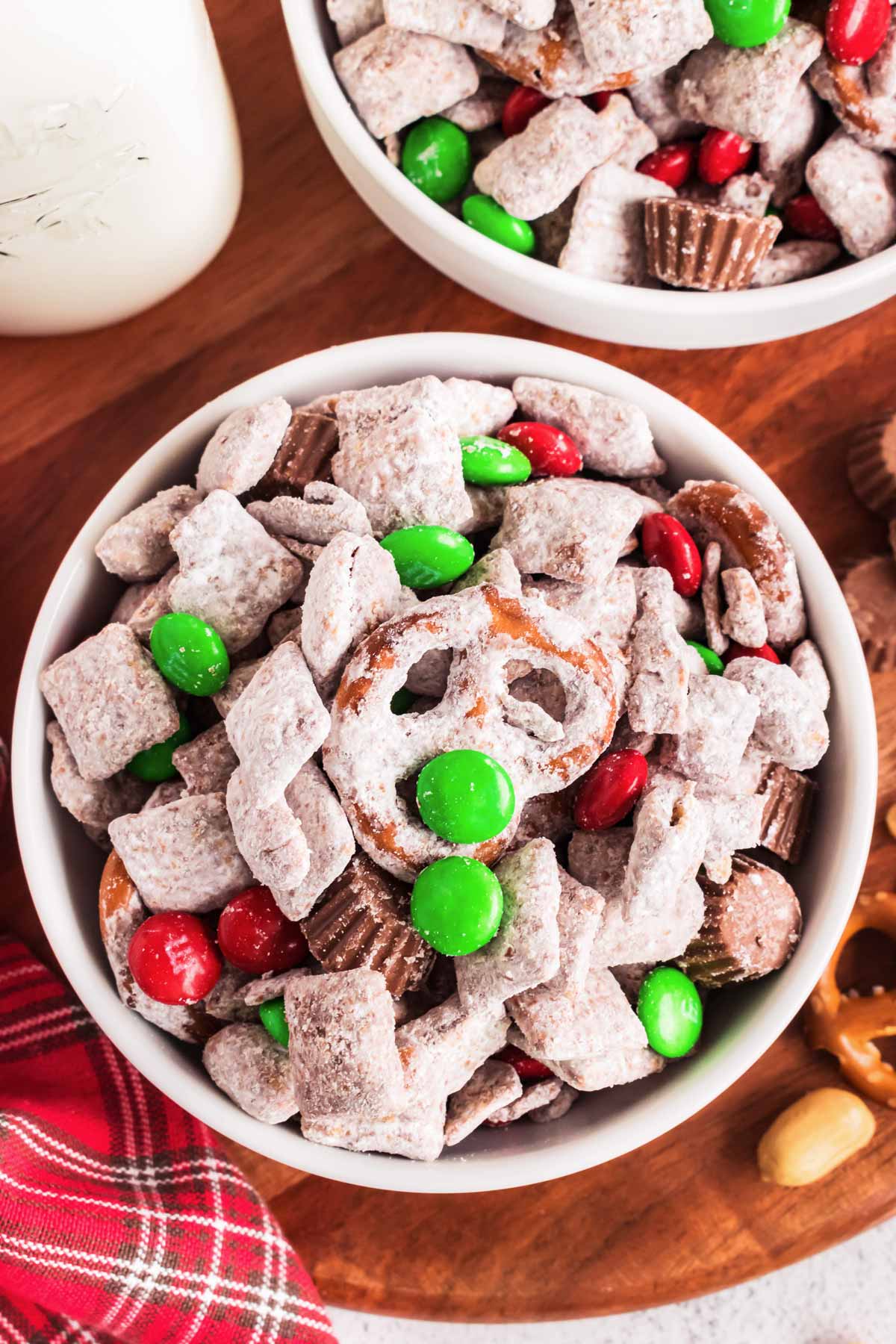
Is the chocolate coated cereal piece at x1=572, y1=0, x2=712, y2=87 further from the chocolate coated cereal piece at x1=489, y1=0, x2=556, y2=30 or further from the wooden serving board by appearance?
the wooden serving board

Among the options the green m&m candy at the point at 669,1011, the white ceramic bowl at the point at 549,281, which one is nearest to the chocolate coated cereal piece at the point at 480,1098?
the green m&m candy at the point at 669,1011

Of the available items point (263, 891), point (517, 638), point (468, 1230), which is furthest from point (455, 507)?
point (468, 1230)

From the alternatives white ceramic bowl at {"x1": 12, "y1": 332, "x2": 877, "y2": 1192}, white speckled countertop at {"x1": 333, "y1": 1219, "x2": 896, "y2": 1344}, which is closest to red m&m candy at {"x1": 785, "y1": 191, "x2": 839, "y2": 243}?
white ceramic bowl at {"x1": 12, "y1": 332, "x2": 877, "y2": 1192}

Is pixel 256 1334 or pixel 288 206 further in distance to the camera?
pixel 288 206

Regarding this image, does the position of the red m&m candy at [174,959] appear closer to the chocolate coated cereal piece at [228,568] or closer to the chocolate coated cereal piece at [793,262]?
the chocolate coated cereal piece at [228,568]

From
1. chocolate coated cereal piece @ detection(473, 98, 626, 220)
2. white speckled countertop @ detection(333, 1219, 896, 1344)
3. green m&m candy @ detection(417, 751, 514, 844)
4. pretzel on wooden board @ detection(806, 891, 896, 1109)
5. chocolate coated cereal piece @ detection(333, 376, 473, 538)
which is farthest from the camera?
white speckled countertop @ detection(333, 1219, 896, 1344)

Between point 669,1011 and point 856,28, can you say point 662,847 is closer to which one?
point 669,1011

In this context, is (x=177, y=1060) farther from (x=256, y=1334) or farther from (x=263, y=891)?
(x=256, y=1334)
